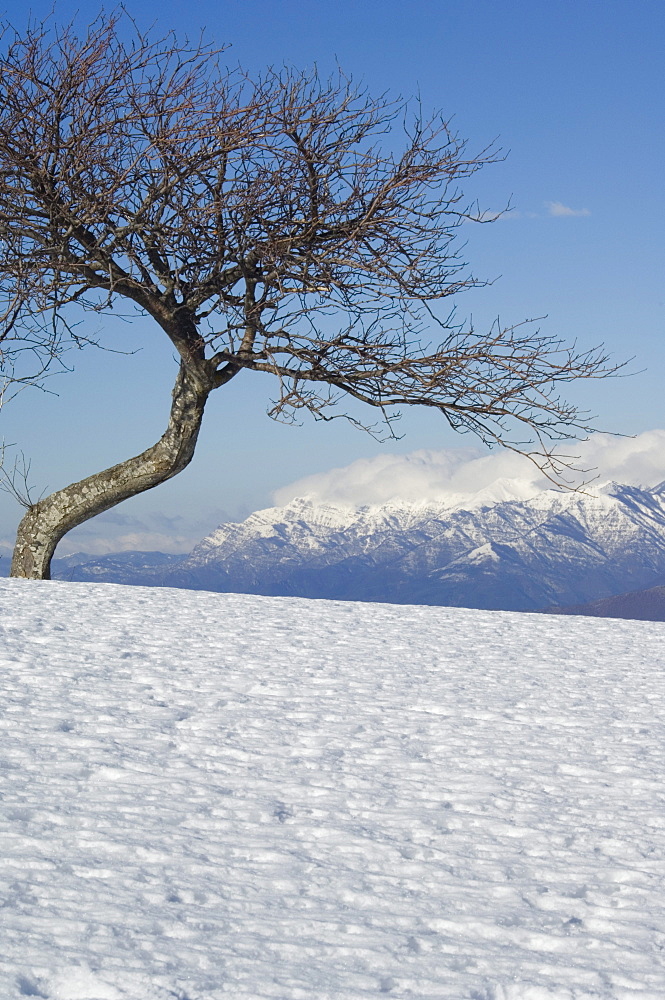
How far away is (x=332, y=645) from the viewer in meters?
8.99

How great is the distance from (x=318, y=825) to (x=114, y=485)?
32.0ft

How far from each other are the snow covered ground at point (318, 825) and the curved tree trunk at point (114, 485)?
16.3 ft

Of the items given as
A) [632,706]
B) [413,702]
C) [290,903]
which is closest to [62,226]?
[413,702]

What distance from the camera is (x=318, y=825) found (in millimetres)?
4340

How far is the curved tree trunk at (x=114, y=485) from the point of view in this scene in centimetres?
1318

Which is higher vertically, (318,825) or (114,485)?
(114,485)

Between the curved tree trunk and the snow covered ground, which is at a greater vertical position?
the curved tree trunk

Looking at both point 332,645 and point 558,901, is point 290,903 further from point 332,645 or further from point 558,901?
point 332,645

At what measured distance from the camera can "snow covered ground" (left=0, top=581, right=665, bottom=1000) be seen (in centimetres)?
306

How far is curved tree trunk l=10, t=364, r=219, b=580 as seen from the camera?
13.2 m

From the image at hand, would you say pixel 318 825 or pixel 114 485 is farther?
pixel 114 485

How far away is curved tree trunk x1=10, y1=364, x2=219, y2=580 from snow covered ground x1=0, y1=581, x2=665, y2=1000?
4957mm

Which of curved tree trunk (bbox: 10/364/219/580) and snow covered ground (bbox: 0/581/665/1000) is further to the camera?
curved tree trunk (bbox: 10/364/219/580)

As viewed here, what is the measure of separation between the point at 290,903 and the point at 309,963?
458 millimetres
